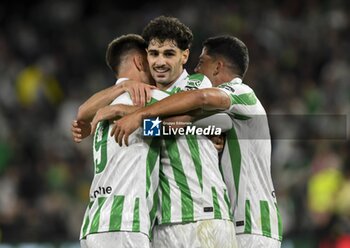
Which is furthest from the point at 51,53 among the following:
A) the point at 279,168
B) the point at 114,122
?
the point at 114,122

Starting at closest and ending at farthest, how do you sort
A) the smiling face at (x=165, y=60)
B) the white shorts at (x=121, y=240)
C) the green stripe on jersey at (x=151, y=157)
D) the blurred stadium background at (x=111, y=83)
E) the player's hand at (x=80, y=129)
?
the white shorts at (x=121, y=240) → the green stripe on jersey at (x=151, y=157) → the smiling face at (x=165, y=60) → the player's hand at (x=80, y=129) → the blurred stadium background at (x=111, y=83)

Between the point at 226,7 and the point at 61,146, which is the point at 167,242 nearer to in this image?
the point at 61,146

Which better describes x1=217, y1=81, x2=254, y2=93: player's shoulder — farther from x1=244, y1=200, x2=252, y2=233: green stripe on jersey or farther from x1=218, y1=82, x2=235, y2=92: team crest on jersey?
x1=244, y1=200, x2=252, y2=233: green stripe on jersey

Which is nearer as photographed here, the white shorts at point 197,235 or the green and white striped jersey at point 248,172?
the white shorts at point 197,235

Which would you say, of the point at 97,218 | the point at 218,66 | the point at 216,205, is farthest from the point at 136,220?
the point at 218,66

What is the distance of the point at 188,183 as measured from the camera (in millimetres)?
6102

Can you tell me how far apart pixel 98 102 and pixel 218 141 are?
805 mm

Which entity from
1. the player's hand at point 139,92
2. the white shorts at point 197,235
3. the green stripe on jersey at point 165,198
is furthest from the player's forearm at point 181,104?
the white shorts at point 197,235

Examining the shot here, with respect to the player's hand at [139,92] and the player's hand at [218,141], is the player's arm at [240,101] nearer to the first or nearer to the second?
the player's hand at [218,141]

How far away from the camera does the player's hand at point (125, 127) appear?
19.5ft

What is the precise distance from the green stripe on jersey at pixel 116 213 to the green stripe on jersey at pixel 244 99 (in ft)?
3.10

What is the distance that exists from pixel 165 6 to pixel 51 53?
212 centimetres

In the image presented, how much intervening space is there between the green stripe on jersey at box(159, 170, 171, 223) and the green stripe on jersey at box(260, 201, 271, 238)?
729mm

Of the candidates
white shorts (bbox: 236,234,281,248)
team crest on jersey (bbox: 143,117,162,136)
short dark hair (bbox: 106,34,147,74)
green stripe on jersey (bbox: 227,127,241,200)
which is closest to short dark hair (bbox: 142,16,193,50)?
short dark hair (bbox: 106,34,147,74)
